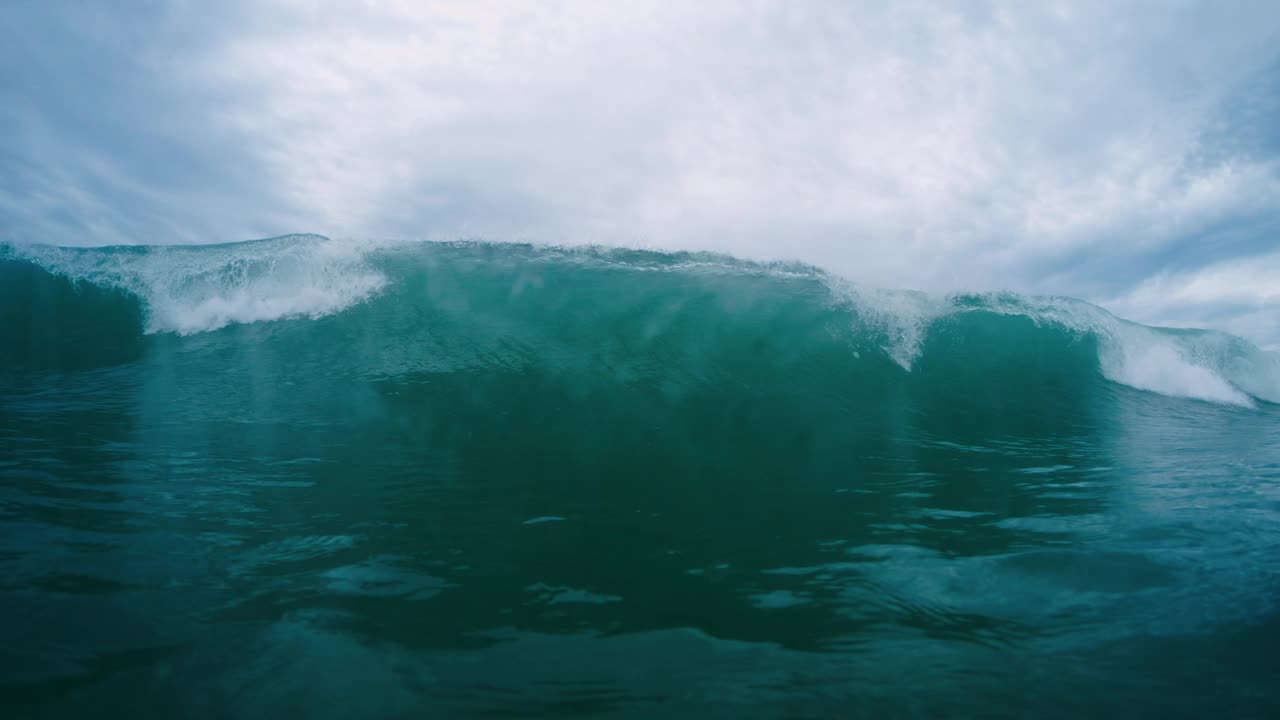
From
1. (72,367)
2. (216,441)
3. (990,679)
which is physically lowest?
(990,679)

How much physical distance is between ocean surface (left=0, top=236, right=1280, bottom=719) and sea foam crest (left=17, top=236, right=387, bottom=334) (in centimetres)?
13

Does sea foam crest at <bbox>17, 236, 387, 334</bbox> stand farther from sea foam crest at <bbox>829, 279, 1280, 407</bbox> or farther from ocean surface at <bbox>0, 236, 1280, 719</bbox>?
sea foam crest at <bbox>829, 279, 1280, 407</bbox>

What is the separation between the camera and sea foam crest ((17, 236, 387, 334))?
934 centimetres

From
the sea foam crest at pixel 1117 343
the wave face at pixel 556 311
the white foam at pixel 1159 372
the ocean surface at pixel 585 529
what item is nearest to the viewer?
the ocean surface at pixel 585 529

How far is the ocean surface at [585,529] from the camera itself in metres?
1.79

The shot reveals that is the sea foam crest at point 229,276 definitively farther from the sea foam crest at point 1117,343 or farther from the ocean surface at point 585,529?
the sea foam crest at point 1117,343

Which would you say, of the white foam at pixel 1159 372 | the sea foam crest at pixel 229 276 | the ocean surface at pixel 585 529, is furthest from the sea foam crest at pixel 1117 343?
the sea foam crest at pixel 229 276

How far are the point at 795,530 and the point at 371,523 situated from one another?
261 centimetres

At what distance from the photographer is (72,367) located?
7.35 metres

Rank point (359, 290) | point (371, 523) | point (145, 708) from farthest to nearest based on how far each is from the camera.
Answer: point (359, 290)
point (371, 523)
point (145, 708)

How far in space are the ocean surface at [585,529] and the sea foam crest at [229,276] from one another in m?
0.13

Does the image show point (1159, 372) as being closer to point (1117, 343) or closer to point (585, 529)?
point (1117, 343)

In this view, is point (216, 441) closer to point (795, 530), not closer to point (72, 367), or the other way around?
point (72, 367)

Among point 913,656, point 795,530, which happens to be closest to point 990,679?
point 913,656
